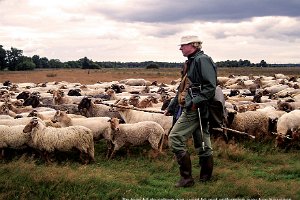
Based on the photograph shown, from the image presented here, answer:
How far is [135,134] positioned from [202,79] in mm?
3775

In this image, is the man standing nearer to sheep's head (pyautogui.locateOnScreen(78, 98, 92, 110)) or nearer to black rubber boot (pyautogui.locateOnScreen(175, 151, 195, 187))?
black rubber boot (pyautogui.locateOnScreen(175, 151, 195, 187))

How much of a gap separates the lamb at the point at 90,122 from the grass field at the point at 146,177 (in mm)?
720

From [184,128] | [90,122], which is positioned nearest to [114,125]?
[90,122]

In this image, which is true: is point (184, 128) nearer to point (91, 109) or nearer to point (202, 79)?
point (202, 79)

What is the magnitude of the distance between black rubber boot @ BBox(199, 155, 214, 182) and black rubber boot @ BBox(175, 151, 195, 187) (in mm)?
309

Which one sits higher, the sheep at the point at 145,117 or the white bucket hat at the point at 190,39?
the white bucket hat at the point at 190,39

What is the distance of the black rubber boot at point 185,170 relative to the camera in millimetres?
7926

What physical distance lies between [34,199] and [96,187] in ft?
3.80

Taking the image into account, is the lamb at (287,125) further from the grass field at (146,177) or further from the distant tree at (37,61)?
the distant tree at (37,61)

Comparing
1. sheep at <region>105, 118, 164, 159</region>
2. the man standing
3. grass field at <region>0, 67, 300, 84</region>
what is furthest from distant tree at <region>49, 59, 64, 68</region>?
the man standing

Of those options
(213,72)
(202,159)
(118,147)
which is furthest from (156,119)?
(213,72)

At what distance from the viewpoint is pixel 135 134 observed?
10797 mm

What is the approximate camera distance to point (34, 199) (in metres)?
7.82

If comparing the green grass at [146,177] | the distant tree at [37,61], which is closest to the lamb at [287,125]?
the green grass at [146,177]
